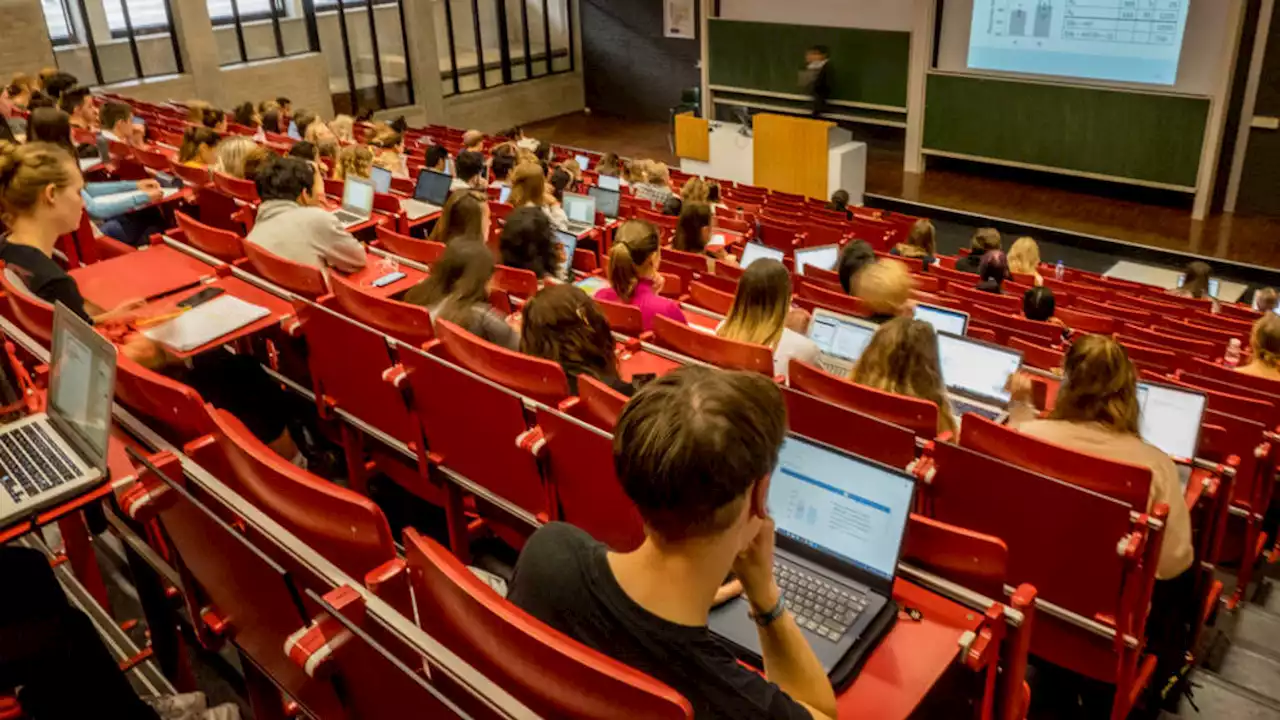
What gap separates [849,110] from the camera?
14258 millimetres

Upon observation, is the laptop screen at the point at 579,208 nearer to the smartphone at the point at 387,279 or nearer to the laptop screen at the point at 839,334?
the smartphone at the point at 387,279

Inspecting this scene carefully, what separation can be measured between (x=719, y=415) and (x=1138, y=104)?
11.9m

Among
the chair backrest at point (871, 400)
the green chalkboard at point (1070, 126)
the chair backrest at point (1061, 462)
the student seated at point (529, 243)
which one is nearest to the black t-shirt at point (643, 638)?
the chair backrest at point (1061, 462)

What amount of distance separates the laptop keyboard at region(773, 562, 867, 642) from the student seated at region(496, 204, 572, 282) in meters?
2.83

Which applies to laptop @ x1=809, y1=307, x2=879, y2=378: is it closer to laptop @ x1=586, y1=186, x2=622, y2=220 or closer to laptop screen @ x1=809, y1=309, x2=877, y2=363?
laptop screen @ x1=809, y1=309, x2=877, y2=363

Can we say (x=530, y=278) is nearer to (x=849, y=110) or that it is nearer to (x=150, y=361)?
(x=150, y=361)

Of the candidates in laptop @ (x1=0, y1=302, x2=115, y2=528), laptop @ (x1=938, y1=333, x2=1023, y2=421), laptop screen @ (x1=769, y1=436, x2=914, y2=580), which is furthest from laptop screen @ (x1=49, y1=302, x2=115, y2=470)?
laptop @ (x1=938, y1=333, x2=1023, y2=421)

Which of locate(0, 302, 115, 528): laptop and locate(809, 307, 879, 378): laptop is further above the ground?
locate(0, 302, 115, 528): laptop

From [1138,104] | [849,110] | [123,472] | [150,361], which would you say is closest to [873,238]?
[1138,104]

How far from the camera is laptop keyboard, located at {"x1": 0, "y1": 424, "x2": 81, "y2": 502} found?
232cm

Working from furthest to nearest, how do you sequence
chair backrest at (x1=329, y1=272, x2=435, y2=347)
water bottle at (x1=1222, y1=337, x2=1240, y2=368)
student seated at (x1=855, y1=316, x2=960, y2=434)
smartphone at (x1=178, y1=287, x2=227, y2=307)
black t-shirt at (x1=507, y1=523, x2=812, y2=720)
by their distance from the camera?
water bottle at (x1=1222, y1=337, x2=1240, y2=368)
smartphone at (x1=178, y1=287, x2=227, y2=307)
chair backrest at (x1=329, y1=272, x2=435, y2=347)
student seated at (x1=855, y1=316, x2=960, y2=434)
black t-shirt at (x1=507, y1=523, x2=812, y2=720)

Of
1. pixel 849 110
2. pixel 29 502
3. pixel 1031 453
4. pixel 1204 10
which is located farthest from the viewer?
pixel 849 110

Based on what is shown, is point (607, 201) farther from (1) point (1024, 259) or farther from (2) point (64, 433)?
(2) point (64, 433)

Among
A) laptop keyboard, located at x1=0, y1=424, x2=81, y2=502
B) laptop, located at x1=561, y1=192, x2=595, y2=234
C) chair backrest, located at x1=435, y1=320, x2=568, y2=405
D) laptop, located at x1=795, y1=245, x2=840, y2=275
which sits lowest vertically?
laptop, located at x1=795, y1=245, x2=840, y2=275
